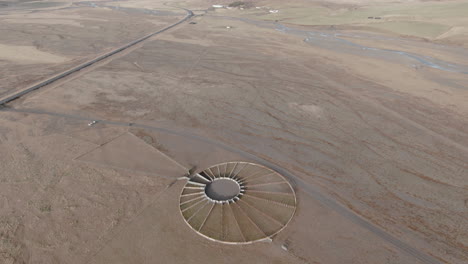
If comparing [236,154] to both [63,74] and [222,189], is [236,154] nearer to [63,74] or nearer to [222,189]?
[222,189]

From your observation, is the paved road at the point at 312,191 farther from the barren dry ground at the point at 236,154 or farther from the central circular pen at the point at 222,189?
the central circular pen at the point at 222,189

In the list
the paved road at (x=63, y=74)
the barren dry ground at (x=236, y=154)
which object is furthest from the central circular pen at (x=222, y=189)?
the paved road at (x=63, y=74)

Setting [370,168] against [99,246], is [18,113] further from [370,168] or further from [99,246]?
[370,168]

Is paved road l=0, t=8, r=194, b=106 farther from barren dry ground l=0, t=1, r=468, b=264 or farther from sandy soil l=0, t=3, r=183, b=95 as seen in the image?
sandy soil l=0, t=3, r=183, b=95

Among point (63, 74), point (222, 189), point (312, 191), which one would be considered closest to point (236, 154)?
point (222, 189)

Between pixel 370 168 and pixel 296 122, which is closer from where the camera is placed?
pixel 370 168

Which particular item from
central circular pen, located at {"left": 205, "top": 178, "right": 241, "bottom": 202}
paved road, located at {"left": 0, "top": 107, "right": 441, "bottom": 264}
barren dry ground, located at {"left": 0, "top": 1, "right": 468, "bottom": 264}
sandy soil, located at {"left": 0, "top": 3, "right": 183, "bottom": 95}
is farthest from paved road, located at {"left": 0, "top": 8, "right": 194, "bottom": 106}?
central circular pen, located at {"left": 205, "top": 178, "right": 241, "bottom": 202}

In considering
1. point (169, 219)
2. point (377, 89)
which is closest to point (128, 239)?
point (169, 219)
